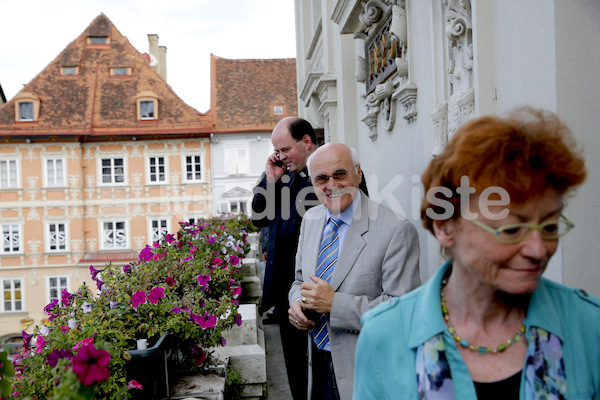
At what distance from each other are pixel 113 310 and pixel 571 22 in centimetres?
238

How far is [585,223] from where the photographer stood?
2.19 m

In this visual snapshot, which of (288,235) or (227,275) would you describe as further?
(227,275)

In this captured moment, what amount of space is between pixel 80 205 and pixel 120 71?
8.15 meters

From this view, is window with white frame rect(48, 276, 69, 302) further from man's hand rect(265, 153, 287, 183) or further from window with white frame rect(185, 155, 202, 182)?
man's hand rect(265, 153, 287, 183)

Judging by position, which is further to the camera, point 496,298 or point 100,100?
point 100,100

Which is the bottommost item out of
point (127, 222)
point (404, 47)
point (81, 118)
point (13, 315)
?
point (13, 315)

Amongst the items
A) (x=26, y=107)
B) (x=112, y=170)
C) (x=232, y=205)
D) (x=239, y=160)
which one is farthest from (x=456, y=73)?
(x=26, y=107)

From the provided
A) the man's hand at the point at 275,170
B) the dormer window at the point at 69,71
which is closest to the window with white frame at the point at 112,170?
the dormer window at the point at 69,71

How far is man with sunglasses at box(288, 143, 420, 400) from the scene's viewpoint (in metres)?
2.32

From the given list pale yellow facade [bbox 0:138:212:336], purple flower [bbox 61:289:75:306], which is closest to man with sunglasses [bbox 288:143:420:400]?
purple flower [bbox 61:289:75:306]

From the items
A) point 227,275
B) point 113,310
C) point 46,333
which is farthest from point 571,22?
point 227,275

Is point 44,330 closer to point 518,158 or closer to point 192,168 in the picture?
point 518,158

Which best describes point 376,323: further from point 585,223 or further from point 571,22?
point 571,22

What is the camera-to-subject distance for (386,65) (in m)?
4.77
